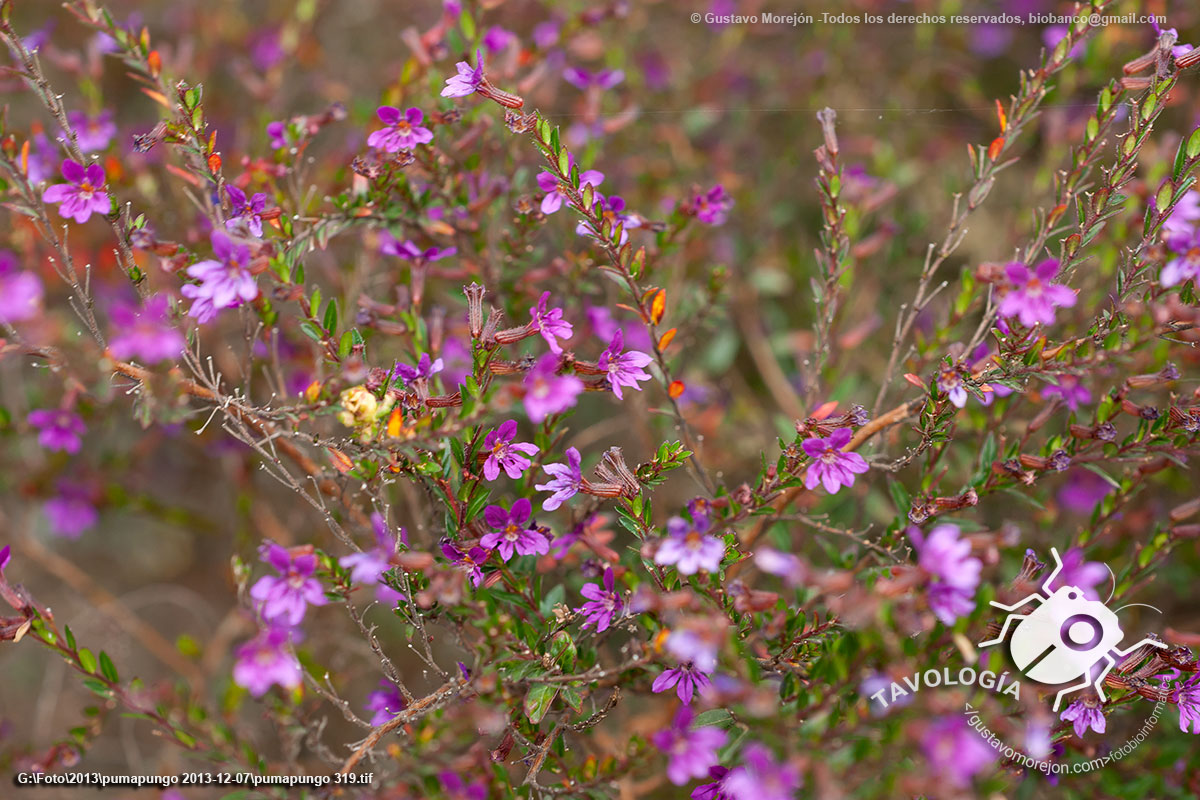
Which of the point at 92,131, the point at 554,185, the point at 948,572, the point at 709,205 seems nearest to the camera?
the point at 948,572

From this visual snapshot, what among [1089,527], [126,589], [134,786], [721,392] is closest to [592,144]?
[721,392]

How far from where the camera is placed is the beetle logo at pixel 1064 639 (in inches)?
78.5

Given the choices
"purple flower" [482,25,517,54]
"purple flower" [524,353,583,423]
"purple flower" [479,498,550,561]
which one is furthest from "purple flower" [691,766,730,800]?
"purple flower" [482,25,517,54]

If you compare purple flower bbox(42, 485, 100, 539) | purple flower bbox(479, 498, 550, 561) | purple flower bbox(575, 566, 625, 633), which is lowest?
purple flower bbox(42, 485, 100, 539)

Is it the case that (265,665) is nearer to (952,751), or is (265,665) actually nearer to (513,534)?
(513,534)

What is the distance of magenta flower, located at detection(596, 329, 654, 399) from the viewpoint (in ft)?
6.39

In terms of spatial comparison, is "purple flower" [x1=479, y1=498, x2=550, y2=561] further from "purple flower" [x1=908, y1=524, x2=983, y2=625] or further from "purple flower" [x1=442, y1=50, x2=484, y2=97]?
"purple flower" [x1=442, y1=50, x2=484, y2=97]

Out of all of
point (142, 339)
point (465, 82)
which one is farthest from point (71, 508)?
point (465, 82)

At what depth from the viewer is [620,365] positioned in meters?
1.97

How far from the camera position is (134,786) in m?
2.45

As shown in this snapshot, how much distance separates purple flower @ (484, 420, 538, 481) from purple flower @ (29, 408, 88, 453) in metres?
1.58

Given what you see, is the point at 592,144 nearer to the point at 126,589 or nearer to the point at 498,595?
the point at 498,595

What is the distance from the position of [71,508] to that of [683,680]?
8.65ft

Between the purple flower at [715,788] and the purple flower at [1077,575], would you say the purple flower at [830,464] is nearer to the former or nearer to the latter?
the purple flower at [1077,575]
